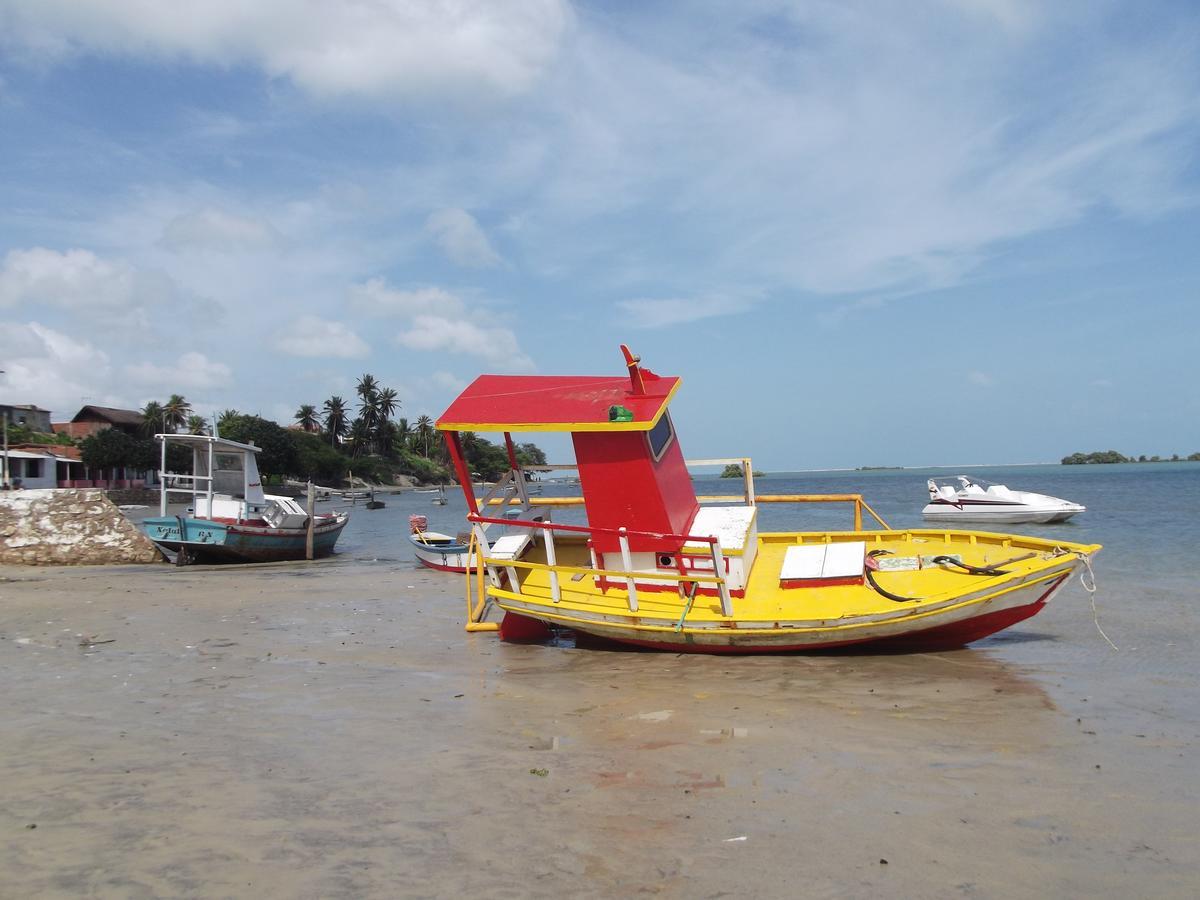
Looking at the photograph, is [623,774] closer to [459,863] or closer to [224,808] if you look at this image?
[459,863]

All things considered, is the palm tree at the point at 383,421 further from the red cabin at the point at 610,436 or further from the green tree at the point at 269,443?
the red cabin at the point at 610,436

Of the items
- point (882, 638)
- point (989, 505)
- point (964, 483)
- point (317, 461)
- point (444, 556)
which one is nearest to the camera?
point (882, 638)

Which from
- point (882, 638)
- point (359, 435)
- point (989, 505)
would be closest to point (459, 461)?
point (882, 638)

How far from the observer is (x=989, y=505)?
3553cm

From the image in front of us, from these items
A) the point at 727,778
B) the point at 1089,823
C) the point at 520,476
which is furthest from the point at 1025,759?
the point at 520,476

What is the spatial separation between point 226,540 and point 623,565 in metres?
17.3

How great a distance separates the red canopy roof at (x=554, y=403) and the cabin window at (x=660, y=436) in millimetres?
396

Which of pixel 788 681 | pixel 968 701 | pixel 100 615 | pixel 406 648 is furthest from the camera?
pixel 100 615

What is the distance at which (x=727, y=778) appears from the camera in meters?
5.97

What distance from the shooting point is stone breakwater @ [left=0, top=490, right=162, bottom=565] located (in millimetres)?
22266

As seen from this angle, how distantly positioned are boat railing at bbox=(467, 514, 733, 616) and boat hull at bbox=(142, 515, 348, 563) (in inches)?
606

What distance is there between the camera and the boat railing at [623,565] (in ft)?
31.8

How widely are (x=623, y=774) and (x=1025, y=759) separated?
119 inches

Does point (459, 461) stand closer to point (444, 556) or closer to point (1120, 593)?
point (444, 556)
